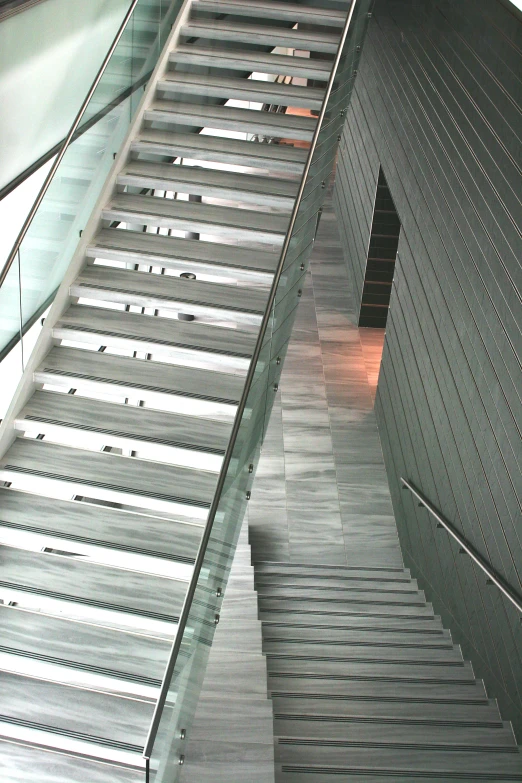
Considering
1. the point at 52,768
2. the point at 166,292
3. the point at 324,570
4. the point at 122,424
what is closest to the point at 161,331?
the point at 166,292

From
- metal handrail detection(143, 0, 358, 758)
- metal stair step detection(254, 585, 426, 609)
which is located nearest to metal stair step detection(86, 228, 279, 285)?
metal handrail detection(143, 0, 358, 758)

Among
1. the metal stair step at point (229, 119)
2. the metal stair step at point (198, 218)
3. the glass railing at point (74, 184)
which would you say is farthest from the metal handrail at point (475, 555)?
the glass railing at point (74, 184)

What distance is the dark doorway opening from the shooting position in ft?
39.1

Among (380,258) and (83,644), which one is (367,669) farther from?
(380,258)

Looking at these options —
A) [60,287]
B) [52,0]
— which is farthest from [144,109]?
[60,287]

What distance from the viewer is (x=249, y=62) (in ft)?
25.0

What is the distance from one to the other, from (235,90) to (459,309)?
9.31 ft

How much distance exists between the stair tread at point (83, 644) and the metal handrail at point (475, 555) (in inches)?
98.5

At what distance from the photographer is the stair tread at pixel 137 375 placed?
5.77 m

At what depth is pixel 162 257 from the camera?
6414 mm

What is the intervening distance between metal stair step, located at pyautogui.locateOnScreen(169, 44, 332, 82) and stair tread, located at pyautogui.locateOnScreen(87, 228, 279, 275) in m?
1.98

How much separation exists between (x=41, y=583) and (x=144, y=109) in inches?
168

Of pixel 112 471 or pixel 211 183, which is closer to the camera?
pixel 112 471

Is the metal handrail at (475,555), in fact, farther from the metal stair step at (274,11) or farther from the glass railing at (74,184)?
the metal stair step at (274,11)
